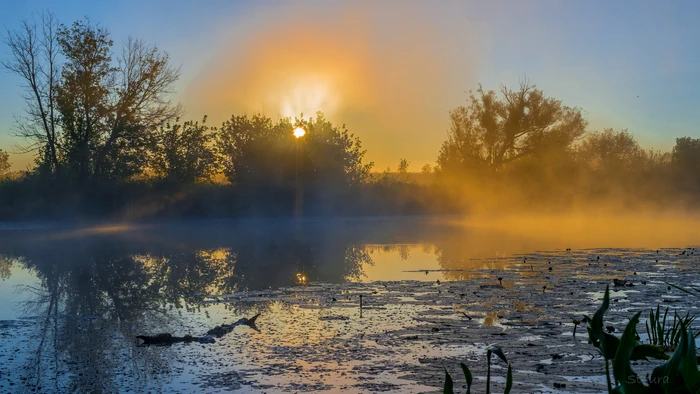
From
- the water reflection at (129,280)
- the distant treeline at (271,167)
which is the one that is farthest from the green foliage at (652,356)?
the distant treeline at (271,167)

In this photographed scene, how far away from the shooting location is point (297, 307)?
10.3 metres

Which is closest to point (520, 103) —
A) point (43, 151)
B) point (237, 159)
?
point (237, 159)

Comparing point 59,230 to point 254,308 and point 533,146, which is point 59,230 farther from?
point 533,146

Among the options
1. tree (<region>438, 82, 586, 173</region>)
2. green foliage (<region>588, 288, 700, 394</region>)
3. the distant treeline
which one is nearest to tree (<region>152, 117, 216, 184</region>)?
the distant treeline

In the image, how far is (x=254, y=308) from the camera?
10.3m

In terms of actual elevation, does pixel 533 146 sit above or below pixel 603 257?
above

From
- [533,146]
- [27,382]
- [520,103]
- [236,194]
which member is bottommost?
[27,382]

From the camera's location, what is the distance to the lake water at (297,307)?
651cm

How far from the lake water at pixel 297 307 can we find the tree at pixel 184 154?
21.3 m

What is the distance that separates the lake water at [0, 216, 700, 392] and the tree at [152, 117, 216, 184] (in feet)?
69.8

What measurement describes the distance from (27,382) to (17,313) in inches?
174

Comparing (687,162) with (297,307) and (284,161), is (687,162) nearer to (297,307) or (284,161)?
(284,161)

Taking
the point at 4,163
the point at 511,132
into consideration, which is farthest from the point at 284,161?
the point at 4,163

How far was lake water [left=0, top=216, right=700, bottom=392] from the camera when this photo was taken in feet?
21.4
